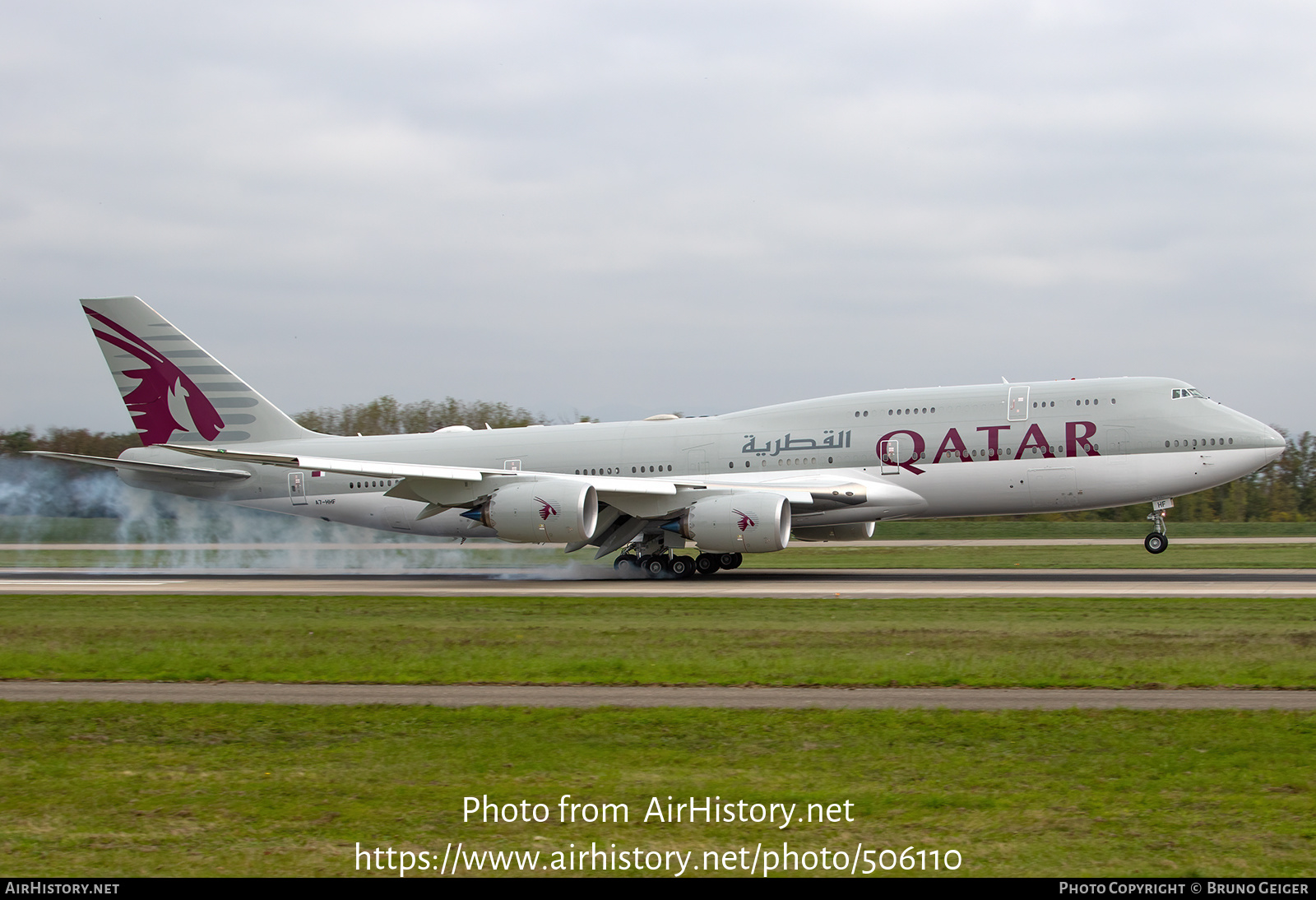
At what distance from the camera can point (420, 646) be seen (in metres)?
17.3

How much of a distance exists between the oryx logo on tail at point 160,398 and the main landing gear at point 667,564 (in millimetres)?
13893

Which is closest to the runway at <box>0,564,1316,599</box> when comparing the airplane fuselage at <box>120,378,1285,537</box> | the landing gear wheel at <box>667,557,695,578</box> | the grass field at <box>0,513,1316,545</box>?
the landing gear wheel at <box>667,557,695,578</box>

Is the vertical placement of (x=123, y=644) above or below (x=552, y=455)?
below

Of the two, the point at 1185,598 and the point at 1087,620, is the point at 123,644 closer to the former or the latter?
the point at 1087,620

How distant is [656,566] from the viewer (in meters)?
32.2

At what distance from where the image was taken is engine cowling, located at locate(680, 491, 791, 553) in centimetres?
2903

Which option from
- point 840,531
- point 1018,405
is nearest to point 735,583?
point 840,531

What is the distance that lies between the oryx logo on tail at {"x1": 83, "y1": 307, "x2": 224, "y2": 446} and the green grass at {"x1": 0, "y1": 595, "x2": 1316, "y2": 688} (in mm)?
12064

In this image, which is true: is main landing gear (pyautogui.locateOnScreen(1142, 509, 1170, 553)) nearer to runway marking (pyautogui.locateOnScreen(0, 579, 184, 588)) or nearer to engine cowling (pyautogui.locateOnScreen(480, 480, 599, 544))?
engine cowling (pyautogui.locateOnScreen(480, 480, 599, 544))

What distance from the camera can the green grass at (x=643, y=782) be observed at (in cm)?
750

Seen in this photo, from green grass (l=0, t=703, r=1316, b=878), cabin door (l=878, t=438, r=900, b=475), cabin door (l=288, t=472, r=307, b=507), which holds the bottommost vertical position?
green grass (l=0, t=703, r=1316, b=878)

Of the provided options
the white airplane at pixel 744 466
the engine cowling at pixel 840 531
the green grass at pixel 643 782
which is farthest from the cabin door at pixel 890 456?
the green grass at pixel 643 782

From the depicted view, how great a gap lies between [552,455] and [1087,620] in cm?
1856
